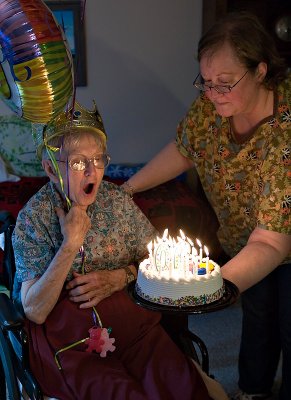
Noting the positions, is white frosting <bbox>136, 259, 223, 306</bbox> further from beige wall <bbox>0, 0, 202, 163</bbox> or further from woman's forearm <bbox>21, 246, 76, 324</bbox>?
beige wall <bbox>0, 0, 202, 163</bbox>

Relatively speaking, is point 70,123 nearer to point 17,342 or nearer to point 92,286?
point 92,286

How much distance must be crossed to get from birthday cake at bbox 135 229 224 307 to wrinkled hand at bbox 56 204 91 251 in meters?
0.22

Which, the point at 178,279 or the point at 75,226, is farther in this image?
the point at 75,226

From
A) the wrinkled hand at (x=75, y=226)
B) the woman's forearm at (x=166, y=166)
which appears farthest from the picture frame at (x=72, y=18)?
the wrinkled hand at (x=75, y=226)

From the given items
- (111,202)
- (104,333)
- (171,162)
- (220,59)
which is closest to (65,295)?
(104,333)

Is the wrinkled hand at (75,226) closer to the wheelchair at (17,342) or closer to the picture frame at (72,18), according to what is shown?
the wheelchair at (17,342)

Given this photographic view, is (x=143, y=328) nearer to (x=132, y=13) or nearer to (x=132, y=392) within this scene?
(x=132, y=392)

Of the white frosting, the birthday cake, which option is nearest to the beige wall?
the birthday cake

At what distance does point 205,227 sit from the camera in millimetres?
3420

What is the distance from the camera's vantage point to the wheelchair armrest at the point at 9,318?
150 cm

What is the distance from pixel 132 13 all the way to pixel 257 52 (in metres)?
2.45

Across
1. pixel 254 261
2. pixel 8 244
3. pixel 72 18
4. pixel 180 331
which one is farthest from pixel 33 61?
pixel 72 18

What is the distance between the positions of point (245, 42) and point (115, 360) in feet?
3.32

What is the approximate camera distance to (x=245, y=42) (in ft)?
5.59
